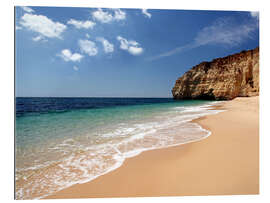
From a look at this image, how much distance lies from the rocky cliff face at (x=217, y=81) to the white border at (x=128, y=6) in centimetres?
1306

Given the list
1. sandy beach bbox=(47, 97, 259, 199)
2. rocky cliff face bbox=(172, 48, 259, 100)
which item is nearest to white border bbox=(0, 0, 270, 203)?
sandy beach bbox=(47, 97, 259, 199)

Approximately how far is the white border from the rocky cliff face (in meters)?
13.1

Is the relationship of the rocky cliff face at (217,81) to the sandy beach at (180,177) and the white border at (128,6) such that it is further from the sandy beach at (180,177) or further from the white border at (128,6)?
the sandy beach at (180,177)

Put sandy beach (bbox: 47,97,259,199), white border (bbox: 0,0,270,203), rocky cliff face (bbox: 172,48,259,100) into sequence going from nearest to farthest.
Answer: sandy beach (bbox: 47,97,259,199)
white border (bbox: 0,0,270,203)
rocky cliff face (bbox: 172,48,259,100)

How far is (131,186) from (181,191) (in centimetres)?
56

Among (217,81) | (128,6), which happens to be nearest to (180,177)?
(128,6)

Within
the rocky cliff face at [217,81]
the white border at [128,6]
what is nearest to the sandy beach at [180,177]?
the white border at [128,6]

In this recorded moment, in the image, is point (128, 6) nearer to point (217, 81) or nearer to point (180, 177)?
point (180, 177)

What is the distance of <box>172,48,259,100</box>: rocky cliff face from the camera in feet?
45.5

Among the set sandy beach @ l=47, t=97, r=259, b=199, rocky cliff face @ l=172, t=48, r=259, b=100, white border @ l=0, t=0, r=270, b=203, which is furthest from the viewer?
rocky cliff face @ l=172, t=48, r=259, b=100

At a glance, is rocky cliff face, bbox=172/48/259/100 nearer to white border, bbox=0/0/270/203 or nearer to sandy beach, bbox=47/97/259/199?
white border, bbox=0/0/270/203
